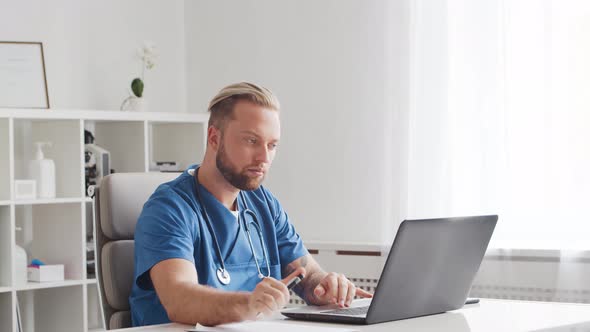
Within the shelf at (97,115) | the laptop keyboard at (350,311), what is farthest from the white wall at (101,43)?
the laptop keyboard at (350,311)

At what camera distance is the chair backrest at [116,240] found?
2.11m

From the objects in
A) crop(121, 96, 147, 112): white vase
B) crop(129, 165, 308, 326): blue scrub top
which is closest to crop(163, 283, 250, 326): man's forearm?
crop(129, 165, 308, 326): blue scrub top

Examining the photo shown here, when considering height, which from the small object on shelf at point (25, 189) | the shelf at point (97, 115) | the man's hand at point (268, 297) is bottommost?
the man's hand at point (268, 297)

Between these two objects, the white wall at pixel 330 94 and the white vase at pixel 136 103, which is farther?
the white vase at pixel 136 103

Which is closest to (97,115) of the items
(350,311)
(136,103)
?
(136,103)

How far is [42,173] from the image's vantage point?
3.53 metres

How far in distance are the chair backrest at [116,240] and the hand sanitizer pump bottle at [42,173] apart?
1.44 m

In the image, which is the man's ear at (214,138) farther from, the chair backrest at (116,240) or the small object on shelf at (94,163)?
the small object on shelf at (94,163)

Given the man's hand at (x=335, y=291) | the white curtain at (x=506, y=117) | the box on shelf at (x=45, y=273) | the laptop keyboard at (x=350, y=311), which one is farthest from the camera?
the box on shelf at (x=45, y=273)

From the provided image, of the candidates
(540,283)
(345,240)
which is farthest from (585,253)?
(345,240)

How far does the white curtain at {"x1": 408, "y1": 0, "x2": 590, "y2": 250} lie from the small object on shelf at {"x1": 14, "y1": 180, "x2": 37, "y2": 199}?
1.48 m

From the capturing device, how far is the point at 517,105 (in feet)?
10.9

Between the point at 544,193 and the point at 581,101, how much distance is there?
355mm

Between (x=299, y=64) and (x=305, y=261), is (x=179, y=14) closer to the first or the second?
(x=299, y=64)
